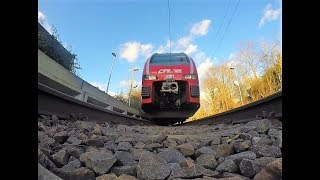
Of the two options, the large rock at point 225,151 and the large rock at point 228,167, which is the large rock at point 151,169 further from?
the large rock at point 225,151

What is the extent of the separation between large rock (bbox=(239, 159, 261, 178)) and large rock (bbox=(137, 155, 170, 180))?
436 millimetres

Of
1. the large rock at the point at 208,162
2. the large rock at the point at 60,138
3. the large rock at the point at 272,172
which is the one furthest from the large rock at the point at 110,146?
the large rock at the point at 272,172

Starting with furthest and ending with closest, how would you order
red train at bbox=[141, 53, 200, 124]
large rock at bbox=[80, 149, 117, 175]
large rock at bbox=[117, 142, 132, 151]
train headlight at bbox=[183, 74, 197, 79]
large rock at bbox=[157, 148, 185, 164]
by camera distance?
train headlight at bbox=[183, 74, 197, 79]
red train at bbox=[141, 53, 200, 124]
large rock at bbox=[117, 142, 132, 151]
large rock at bbox=[157, 148, 185, 164]
large rock at bbox=[80, 149, 117, 175]

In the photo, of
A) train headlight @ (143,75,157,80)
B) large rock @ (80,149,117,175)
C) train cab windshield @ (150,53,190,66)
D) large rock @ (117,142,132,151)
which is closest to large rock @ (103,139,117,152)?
large rock @ (117,142,132,151)

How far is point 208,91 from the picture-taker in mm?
35969

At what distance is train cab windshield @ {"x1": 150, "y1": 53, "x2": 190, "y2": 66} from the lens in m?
10.8

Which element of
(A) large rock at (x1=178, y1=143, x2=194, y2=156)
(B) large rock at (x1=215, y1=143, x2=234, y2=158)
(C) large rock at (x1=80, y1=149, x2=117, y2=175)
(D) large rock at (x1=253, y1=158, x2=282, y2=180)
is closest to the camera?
(D) large rock at (x1=253, y1=158, x2=282, y2=180)

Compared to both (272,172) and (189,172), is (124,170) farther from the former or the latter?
(272,172)

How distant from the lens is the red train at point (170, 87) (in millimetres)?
10219

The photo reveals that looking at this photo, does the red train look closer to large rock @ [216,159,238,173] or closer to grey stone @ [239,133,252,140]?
grey stone @ [239,133,252,140]

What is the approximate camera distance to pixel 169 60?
11.0 metres

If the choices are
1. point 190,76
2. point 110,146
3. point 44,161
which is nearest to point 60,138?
point 110,146
